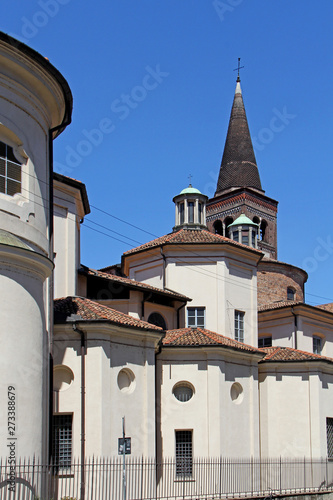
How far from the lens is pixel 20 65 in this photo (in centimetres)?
1608

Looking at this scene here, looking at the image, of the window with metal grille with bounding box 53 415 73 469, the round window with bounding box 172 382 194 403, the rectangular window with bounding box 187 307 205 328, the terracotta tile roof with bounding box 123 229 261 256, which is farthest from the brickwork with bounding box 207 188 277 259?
the window with metal grille with bounding box 53 415 73 469

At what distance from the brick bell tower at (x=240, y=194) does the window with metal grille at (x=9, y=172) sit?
43088mm

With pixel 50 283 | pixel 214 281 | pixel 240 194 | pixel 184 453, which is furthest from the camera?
pixel 240 194

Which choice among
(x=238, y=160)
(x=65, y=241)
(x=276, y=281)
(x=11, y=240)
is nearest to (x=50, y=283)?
(x=11, y=240)

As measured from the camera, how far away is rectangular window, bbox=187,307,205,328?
29594 mm

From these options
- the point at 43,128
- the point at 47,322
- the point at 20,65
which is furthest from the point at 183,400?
the point at 20,65

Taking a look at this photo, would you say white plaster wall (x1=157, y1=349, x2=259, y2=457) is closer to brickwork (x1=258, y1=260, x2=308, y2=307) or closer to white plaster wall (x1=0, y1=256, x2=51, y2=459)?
white plaster wall (x1=0, y1=256, x2=51, y2=459)

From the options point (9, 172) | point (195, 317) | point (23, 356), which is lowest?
point (23, 356)

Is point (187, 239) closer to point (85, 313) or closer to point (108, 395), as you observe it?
point (85, 313)

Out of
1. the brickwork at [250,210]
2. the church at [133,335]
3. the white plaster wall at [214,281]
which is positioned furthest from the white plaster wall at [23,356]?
the brickwork at [250,210]

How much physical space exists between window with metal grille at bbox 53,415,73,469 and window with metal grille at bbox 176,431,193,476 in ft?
15.5

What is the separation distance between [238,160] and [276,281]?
57.7 feet

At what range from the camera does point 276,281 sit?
47094mm

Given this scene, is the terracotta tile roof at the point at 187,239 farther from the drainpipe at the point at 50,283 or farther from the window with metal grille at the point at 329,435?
the drainpipe at the point at 50,283
